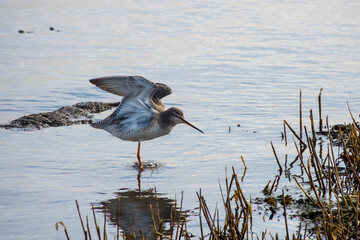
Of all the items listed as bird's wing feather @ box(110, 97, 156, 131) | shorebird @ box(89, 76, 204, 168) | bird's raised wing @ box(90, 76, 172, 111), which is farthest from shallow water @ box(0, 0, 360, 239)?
bird's raised wing @ box(90, 76, 172, 111)

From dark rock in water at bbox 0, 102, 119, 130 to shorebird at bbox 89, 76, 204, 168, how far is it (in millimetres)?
1121

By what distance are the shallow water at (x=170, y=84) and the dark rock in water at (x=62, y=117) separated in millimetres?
222

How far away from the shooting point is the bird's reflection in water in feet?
18.4

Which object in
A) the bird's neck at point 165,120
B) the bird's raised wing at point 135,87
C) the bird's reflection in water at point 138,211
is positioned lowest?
the bird's reflection in water at point 138,211

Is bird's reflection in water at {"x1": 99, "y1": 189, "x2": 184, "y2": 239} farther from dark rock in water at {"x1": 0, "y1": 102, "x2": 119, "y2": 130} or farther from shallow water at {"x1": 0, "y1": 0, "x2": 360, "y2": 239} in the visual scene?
dark rock in water at {"x1": 0, "y1": 102, "x2": 119, "y2": 130}

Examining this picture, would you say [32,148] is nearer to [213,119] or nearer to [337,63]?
[213,119]

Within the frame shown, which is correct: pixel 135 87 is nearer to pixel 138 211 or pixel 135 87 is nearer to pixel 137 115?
pixel 137 115

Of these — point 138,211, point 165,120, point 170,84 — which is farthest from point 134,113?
point 170,84

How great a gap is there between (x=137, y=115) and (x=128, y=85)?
24.0 inches

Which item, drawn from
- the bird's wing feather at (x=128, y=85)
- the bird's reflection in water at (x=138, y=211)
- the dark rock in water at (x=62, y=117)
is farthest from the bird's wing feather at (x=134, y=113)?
the bird's reflection in water at (x=138, y=211)

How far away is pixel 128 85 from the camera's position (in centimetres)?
784

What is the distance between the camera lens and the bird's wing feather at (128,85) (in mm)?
7723

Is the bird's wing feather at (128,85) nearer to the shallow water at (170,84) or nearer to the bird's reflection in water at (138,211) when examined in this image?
the shallow water at (170,84)

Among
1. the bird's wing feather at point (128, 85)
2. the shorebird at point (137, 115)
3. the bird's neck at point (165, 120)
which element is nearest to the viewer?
the bird's wing feather at point (128, 85)
